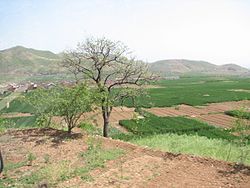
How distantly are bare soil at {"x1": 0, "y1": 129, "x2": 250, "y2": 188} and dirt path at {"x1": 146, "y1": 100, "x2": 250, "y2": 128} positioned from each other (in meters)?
25.2

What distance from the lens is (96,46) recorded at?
24.6 metres

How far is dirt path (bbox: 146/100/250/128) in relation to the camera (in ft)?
136

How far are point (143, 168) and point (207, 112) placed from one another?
127ft

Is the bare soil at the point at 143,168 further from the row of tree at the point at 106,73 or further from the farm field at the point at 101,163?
the row of tree at the point at 106,73

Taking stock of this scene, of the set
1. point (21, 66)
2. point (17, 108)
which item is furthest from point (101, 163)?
point (21, 66)

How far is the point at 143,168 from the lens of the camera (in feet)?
41.7

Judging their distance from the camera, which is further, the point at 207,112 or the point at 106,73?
the point at 207,112

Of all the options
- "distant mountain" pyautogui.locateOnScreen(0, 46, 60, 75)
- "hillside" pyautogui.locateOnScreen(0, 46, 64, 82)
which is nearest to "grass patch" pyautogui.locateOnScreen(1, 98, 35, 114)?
"hillside" pyautogui.locateOnScreen(0, 46, 64, 82)

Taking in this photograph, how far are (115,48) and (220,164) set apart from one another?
14.2 metres

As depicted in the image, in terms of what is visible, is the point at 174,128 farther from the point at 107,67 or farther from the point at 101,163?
the point at 101,163

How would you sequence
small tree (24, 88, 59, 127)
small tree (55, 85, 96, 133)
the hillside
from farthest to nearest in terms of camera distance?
the hillside, small tree (24, 88, 59, 127), small tree (55, 85, 96, 133)

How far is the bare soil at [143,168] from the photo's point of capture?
11.2 m

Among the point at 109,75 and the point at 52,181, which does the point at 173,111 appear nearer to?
the point at 109,75

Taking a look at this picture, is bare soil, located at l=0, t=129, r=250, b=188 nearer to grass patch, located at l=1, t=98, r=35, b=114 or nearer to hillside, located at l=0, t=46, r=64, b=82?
grass patch, located at l=1, t=98, r=35, b=114
